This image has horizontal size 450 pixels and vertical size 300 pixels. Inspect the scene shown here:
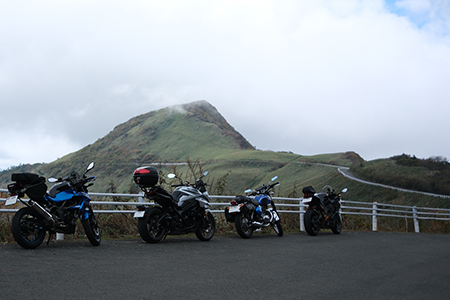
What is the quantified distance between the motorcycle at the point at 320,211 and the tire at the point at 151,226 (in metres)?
5.26

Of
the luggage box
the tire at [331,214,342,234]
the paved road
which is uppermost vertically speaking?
the luggage box

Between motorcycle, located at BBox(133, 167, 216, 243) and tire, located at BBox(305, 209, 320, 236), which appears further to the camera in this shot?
tire, located at BBox(305, 209, 320, 236)

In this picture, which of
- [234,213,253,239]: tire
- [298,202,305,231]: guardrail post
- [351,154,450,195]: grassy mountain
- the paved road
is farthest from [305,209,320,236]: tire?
[351,154,450,195]: grassy mountain

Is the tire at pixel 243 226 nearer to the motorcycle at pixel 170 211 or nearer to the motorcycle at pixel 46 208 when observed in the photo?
the motorcycle at pixel 170 211

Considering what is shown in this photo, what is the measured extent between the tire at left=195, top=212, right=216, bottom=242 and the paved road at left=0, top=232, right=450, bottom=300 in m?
0.22

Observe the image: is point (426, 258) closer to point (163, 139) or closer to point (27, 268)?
point (27, 268)

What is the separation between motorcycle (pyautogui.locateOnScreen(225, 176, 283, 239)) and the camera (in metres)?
11.1

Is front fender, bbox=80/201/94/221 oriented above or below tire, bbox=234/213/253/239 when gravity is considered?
above

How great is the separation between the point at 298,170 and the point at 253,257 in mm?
109776

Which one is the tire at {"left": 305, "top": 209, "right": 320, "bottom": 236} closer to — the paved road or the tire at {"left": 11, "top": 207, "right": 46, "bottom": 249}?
the paved road

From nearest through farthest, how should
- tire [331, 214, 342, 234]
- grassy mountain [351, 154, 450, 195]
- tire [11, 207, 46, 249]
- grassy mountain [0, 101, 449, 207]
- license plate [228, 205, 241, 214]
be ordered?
tire [11, 207, 46, 249] → license plate [228, 205, 241, 214] → tire [331, 214, 342, 234] → grassy mountain [351, 154, 450, 195] → grassy mountain [0, 101, 449, 207]

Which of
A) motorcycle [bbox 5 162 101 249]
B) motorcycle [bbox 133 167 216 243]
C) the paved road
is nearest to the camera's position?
the paved road

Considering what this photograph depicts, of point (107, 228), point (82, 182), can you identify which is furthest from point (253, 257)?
point (107, 228)

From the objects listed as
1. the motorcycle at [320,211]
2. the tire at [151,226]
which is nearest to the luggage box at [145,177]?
the tire at [151,226]
